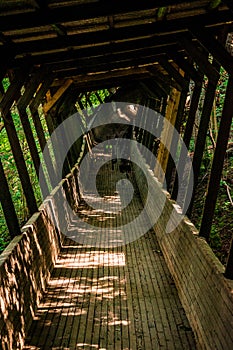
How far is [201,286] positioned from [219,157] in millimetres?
1464

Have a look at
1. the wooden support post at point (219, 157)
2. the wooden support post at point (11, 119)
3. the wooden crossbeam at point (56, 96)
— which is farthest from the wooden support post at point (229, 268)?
the wooden crossbeam at point (56, 96)

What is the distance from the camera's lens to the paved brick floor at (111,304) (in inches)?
212

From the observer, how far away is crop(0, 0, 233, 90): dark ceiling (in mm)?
3586

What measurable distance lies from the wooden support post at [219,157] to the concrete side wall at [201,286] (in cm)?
30

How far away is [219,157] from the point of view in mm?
5203

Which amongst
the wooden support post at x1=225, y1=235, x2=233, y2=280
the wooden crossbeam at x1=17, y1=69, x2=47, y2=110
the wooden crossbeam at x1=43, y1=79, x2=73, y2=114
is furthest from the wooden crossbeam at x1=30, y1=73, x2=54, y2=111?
the wooden support post at x1=225, y1=235, x2=233, y2=280

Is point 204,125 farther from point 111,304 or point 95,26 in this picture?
point 111,304

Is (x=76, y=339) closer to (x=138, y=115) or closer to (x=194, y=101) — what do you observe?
(x=194, y=101)

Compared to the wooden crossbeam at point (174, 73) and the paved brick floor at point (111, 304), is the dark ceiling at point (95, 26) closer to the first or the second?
the wooden crossbeam at point (174, 73)

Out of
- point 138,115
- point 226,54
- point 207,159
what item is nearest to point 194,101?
point 226,54

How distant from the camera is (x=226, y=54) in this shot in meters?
4.81

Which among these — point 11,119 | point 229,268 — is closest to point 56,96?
point 11,119

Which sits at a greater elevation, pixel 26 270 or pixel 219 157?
pixel 219 157

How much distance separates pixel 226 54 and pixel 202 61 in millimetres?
1024
